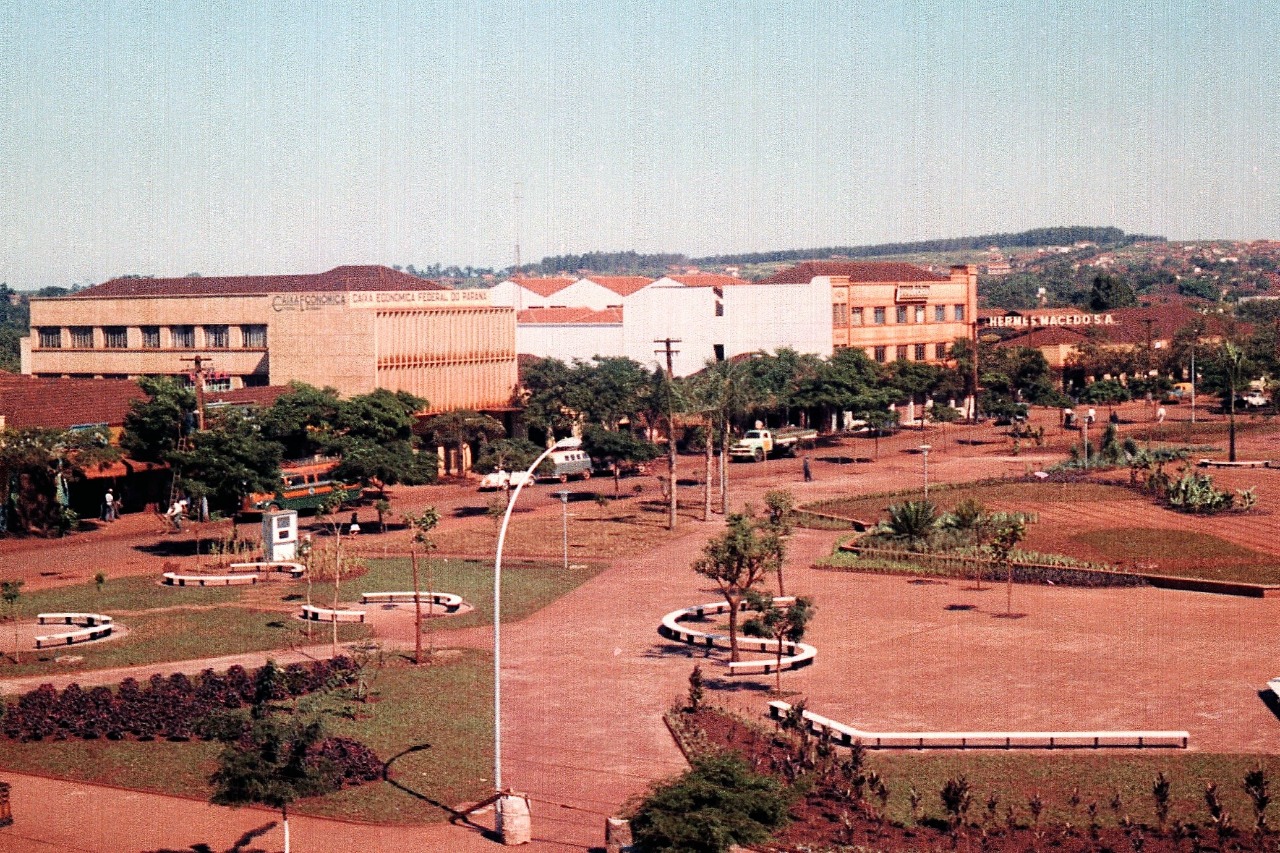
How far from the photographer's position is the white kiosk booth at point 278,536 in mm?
48812

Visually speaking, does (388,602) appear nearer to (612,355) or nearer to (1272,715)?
(1272,715)

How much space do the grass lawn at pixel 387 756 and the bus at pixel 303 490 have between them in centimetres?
2612

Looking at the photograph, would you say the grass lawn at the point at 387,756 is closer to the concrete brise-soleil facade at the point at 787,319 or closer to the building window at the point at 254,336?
the building window at the point at 254,336

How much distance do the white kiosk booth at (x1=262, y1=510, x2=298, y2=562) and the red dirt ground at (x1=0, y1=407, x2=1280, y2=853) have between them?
12.0 ft

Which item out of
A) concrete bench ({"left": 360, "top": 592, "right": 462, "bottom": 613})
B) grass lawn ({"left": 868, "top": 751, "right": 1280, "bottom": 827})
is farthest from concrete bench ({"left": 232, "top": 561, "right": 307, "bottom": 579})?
grass lawn ({"left": 868, "top": 751, "right": 1280, "bottom": 827})

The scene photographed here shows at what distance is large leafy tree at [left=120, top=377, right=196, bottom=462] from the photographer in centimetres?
5972

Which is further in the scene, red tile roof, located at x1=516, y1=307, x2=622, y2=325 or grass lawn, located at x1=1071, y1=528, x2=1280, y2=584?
red tile roof, located at x1=516, y1=307, x2=622, y2=325

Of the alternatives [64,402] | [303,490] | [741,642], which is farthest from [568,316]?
[741,642]

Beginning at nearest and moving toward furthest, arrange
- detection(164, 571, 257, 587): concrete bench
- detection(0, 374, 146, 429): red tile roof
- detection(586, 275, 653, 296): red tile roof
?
detection(164, 571, 257, 587): concrete bench
detection(0, 374, 146, 429): red tile roof
detection(586, 275, 653, 296): red tile roof

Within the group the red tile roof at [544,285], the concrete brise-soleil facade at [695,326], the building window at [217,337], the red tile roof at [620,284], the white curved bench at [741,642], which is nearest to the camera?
the white curved bench at [741,642]

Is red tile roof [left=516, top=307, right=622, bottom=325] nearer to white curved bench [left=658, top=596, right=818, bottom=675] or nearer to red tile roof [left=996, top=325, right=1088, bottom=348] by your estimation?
red tile roof [left=996, top=325, right=1088, bottom=348]

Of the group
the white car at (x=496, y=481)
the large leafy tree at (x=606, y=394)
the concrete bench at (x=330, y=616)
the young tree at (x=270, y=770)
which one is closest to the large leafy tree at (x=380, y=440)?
the white car at (x=496, y=481)

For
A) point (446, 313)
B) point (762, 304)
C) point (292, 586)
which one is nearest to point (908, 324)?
point (762, 304)

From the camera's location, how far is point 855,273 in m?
105
